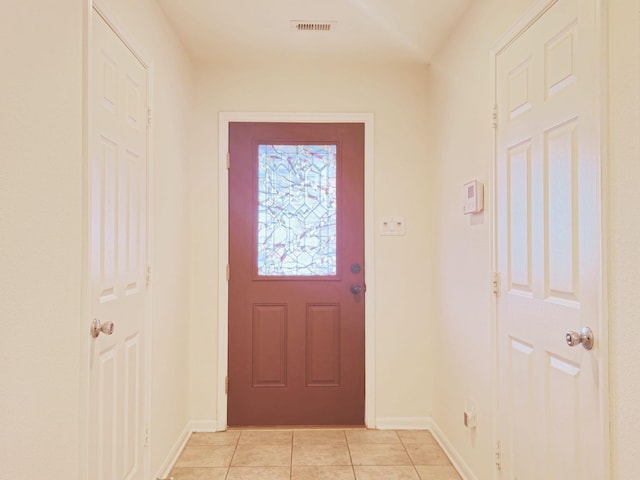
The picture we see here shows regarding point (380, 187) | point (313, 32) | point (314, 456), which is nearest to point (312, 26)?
point (313, 32)

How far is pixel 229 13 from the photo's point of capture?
249 cm

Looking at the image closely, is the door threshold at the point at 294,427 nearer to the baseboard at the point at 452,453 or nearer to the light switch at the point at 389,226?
the baseboard at the point at 452,453

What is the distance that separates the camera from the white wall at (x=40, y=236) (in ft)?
3.67

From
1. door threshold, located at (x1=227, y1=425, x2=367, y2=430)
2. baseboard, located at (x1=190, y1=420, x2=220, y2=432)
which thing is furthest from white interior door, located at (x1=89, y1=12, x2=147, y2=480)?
door threshold, located at (x1=227, y1=425, x2=367, y2=430)

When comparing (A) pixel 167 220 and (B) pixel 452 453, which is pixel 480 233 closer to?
(B) pixel 452 453

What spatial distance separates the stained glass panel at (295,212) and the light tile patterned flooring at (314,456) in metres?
1.09

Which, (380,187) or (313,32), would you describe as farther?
(380,187)

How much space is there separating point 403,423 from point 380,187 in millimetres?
1659

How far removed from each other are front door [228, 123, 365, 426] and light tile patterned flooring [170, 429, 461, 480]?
18cm

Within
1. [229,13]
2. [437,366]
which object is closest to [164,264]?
[229,13]

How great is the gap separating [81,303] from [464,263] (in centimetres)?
189

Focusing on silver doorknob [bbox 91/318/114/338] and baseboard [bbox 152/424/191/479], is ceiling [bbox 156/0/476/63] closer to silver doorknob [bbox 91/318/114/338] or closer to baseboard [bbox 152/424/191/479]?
silver doorknob [bbox 91/318/114/338]

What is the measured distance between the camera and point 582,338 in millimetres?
1387

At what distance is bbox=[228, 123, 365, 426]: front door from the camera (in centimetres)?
313
